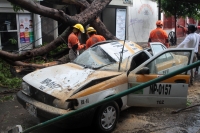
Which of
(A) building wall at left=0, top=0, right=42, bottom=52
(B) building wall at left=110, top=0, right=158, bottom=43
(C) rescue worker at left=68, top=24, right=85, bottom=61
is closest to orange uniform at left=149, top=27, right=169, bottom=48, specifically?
(C) rescue worker at left=68, top=24, right=85, bottom=61

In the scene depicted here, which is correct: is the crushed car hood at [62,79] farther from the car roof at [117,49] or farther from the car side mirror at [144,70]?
the car roof at [117,49]

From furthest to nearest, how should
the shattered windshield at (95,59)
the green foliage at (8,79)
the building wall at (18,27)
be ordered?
the building wall at (18,27), the green foliage at (8,79), the shattered windshield at (95,59)

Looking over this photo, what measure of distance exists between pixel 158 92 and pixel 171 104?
0.32 metres

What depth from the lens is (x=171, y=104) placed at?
4219 millimetres

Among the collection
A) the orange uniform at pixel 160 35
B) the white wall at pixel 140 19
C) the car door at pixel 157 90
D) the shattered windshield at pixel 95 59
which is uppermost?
the white wall at pixel 140 19

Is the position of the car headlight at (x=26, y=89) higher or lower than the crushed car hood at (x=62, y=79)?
lower

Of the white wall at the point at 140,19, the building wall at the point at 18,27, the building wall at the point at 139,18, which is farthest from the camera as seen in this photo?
the white wall at the point at 140,19

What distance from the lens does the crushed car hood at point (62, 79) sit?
145 inches

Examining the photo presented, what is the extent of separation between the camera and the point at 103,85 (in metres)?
3.84

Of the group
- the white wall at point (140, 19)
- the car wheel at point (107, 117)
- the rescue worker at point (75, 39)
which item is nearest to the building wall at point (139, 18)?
the white wall at point (140, 19)

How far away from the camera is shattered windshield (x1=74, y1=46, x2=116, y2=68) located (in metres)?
4.57

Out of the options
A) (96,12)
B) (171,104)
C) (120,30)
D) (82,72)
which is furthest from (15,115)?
(120,30)

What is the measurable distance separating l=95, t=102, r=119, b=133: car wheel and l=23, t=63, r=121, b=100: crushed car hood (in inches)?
19.7

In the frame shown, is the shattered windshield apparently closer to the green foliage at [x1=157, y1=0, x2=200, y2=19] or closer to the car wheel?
the car wheel
